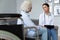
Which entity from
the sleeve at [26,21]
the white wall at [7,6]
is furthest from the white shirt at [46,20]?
the white wall at [7,6]

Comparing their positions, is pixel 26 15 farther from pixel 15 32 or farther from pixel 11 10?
pixel 11 10

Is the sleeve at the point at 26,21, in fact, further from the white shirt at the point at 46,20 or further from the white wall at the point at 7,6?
the white wall at the point at 7,6

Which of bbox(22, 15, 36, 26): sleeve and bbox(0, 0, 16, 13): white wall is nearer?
bbox(22, 15, 36, 26): sleeve

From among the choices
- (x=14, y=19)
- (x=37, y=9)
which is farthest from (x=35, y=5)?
(x=14, y=19)

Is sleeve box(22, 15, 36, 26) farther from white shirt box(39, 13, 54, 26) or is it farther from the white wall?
the white wall

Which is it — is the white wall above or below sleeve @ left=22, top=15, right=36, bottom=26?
above

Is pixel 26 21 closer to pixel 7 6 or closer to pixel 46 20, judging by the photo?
pixel 46 20

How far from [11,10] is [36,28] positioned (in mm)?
2891

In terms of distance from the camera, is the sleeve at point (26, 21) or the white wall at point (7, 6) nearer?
the sleeve at point (26, 21)

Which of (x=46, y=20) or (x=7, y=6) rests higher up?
(x=7, y=6)

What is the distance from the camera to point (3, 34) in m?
2.62

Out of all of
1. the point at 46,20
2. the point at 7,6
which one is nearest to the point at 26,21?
the point at 46,20

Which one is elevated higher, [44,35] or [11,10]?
[11,10]

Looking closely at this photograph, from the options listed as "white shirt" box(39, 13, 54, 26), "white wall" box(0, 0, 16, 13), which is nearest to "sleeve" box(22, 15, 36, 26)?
"white shirt" box(39, 13, 54, 26)
